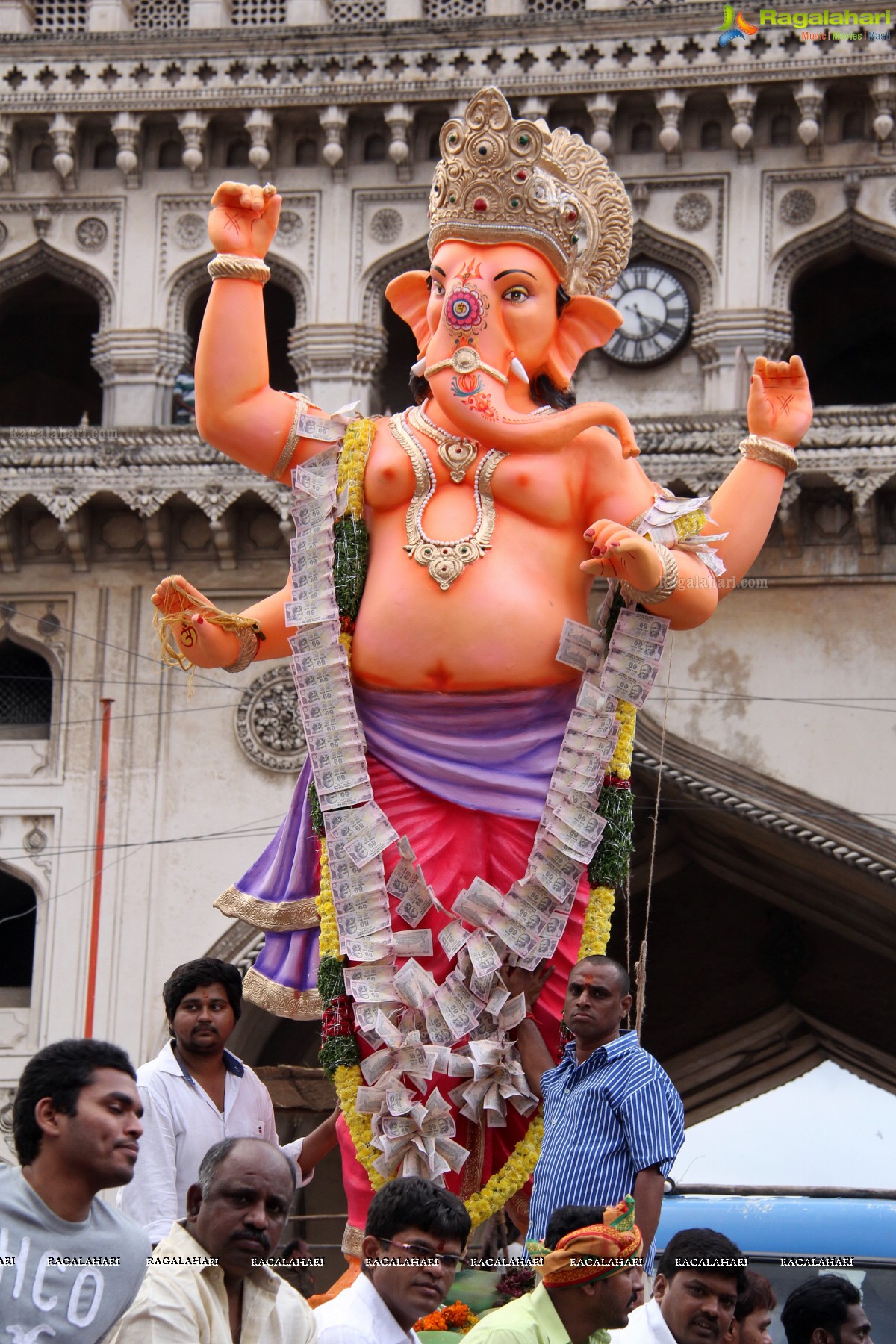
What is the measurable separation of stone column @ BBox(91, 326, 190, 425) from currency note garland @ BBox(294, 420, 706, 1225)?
10233mm

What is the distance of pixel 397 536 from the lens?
6801mm

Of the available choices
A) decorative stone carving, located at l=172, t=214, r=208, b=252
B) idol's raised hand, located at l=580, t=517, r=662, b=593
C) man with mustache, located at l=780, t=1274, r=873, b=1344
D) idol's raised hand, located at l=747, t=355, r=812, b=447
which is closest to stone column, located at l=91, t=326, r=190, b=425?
decorative stone carving, located at l=172, t=214, r=208, b=252

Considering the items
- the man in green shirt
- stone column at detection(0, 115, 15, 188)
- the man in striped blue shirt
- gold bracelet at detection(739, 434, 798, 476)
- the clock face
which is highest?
stone column at detection(0, 115, 15, 188)

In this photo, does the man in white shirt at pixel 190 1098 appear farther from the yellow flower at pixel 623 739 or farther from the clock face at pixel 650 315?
the clock face at pixel 650 315

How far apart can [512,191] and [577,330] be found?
457mm

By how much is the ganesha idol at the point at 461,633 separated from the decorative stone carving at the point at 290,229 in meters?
10.2

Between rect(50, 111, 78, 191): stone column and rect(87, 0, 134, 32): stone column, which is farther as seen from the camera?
rect(87, 0, 134, 32): stone column

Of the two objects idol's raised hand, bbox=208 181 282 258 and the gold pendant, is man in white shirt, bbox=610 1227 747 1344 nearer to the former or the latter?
the gold pendant

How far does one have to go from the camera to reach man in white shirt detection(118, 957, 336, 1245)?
575 cm

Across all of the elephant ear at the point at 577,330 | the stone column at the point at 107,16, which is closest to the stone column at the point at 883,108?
the stone column at the point at 107,16

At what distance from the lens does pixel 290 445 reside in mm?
6891

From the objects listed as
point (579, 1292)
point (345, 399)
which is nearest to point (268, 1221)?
point (579, 1292)

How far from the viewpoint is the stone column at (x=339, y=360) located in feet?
55.2

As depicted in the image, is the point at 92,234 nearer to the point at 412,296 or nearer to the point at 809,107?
the point at 809,107
